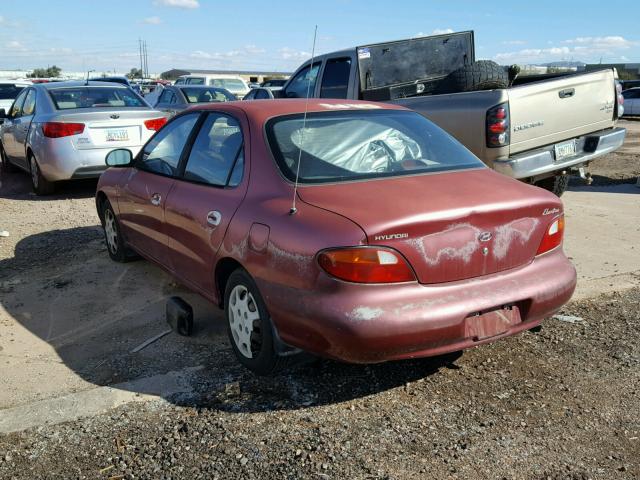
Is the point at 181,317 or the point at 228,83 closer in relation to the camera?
the point at 181,317

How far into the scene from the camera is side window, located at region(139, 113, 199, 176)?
187 inches

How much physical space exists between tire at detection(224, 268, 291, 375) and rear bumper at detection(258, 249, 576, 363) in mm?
154

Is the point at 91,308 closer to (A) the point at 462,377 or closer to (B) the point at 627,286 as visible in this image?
(A) the point at 462,377

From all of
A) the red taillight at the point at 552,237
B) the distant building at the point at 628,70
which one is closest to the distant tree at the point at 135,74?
the distant building at the point at 628,70

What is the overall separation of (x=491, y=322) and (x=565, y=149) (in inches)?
175

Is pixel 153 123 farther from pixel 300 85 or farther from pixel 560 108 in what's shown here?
pixel 560 108

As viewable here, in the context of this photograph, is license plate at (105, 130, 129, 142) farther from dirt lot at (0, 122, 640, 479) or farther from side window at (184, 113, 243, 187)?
side window at (184, 113, 243, 187)

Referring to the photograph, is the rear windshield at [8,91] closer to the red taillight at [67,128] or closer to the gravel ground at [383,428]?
the red taillight at [67,128]

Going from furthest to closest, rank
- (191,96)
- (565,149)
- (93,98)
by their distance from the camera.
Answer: (191,96) → (93,98) → (565,149)

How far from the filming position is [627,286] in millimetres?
5328

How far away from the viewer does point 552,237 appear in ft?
12.0

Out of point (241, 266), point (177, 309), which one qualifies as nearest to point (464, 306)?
point (241, 266)

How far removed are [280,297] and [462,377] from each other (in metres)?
1.24

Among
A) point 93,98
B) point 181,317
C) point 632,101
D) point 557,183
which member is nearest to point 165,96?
point 93,98
